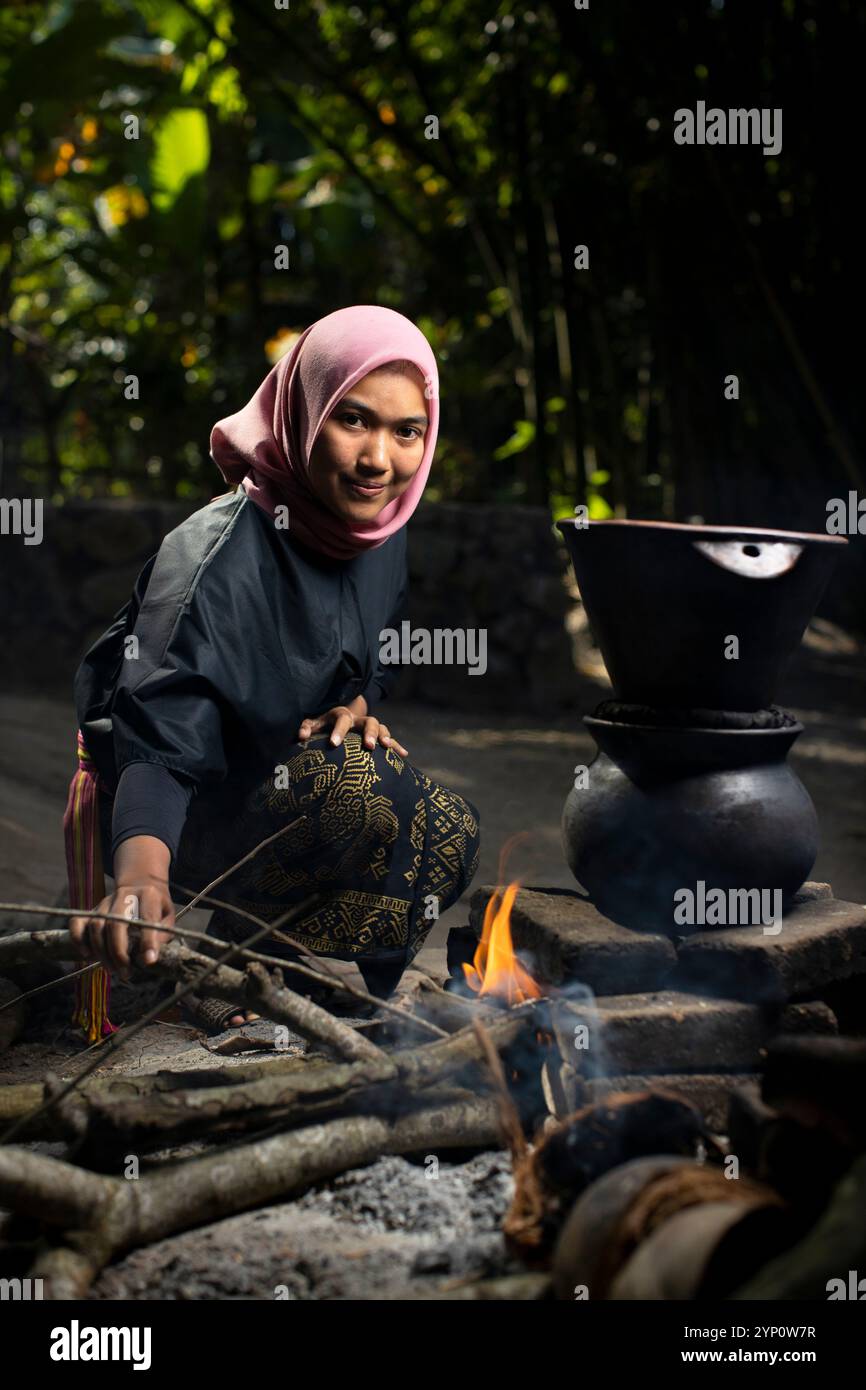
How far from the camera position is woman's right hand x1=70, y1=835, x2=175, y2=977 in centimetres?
193

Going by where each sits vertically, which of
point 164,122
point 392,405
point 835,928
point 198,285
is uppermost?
point 164,122

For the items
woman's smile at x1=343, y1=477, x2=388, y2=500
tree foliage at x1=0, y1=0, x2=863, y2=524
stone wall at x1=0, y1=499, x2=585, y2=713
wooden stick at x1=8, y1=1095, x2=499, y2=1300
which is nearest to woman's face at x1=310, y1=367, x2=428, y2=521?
woman's smile at x1=343, y1=477, x2=388, y2=500

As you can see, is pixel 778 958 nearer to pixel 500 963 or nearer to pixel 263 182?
pixel 500 963

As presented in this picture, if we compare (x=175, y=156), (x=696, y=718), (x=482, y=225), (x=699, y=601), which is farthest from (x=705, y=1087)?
(x=175, y=156)

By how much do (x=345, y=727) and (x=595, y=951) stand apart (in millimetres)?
769

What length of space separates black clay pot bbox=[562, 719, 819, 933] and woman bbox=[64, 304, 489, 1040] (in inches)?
20.3

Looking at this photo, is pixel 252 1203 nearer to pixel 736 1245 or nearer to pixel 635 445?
pixel 736 1245

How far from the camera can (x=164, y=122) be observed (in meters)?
8.91

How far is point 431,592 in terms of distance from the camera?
7.85 meters

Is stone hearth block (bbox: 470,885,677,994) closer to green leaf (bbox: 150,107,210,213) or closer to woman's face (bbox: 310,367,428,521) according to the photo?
woman's face (bbox: 310,367,428,521)

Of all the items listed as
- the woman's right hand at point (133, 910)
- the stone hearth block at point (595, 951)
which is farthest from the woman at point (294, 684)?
the stone hearth block at point (595, 951)

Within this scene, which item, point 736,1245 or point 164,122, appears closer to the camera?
point 736,1245
